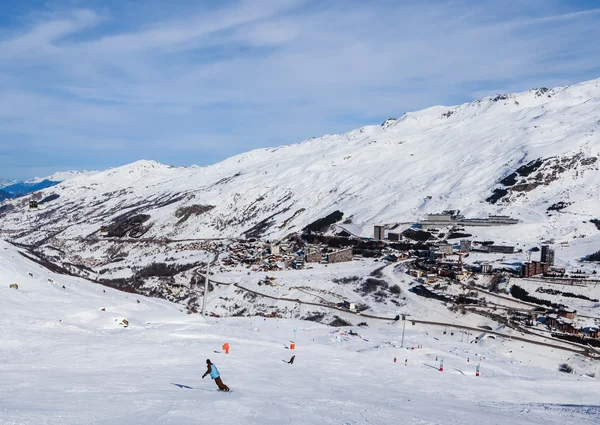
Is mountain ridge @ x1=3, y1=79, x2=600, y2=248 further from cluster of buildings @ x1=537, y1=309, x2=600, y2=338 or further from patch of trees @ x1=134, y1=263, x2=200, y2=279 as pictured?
cluster of buildings @ x1=537, y1=309, x2=600, y2=338

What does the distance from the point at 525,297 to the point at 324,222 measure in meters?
63.2

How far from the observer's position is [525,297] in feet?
190

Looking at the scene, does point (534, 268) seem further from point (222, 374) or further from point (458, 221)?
point (222, 374)

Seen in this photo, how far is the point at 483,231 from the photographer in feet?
307

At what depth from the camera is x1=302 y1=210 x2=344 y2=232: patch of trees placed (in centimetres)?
11419

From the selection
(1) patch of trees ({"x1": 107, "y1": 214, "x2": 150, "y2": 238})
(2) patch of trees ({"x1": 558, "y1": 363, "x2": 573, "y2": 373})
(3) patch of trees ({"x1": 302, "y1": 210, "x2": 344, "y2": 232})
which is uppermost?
(3) patch of trees ({"x1": 302, "y1": 210, "x2": 344, "y2": 232})

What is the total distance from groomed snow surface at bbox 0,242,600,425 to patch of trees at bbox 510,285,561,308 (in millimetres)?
24016

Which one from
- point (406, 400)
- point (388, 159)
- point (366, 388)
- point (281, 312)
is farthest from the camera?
point (388, 159)

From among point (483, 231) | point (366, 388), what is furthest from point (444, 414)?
point (483, 231)

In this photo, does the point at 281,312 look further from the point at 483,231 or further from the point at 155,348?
the point at 483,231

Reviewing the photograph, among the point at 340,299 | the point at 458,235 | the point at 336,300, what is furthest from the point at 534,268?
the point at 458,235

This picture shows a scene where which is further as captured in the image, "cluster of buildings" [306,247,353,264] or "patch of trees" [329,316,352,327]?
"cluster of buildings" [306,247,353,264]

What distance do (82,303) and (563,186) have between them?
109101mm

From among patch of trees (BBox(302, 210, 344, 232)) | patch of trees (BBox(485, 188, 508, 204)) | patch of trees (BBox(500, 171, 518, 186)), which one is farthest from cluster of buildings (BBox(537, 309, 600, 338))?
patch of trees (BBox(500, 171, 518, 186))
